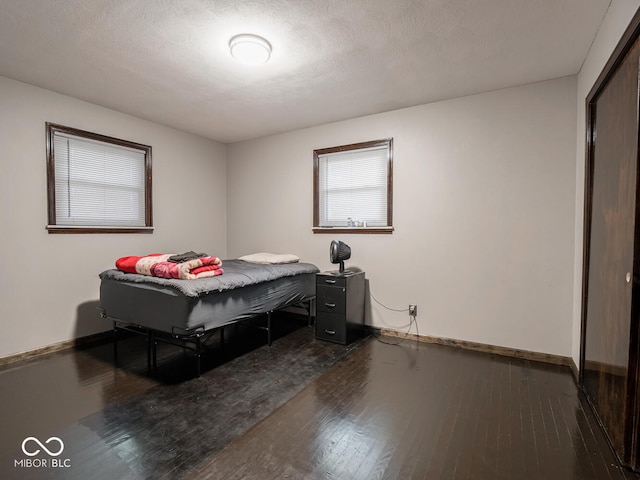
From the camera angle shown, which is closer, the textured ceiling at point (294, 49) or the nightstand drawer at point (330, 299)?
the textured ceiling at point (294, 49)

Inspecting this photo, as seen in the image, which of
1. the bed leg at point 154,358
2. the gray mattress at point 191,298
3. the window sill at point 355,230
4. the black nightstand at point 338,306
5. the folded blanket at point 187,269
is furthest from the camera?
the window sill at point 355,230

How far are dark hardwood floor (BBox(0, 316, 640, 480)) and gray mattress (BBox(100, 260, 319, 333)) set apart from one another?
0.45 meters

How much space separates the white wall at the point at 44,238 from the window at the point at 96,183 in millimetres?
85

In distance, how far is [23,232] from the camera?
2939 mm

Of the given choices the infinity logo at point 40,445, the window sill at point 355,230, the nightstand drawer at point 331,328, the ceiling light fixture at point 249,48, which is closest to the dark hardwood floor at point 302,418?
the infinity logo at point 40,445

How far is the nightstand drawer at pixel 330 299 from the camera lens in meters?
3.36

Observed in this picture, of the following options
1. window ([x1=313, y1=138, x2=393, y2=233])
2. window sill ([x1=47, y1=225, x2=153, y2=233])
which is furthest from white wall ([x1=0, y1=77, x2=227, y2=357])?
window ([x1=313, y1=138, x2=393, y2=233])

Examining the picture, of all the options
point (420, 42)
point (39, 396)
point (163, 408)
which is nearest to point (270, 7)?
point (420, 42)

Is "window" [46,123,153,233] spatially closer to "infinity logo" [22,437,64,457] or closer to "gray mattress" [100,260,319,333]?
"gray mattress" [100,260,319,333]

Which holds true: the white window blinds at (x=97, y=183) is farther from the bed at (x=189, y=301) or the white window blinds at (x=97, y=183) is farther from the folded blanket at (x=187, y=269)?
the folded blanket at (x=187, y=269)

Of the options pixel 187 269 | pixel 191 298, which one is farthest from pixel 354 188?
pixel 191 298

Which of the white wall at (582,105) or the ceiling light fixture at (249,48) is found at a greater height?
the ceiling light fixture at (249,48)

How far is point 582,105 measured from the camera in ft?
8.55

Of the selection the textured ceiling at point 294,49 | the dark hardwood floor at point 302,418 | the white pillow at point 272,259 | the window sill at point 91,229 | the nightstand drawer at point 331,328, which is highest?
the textured ceiling at point 294,49
